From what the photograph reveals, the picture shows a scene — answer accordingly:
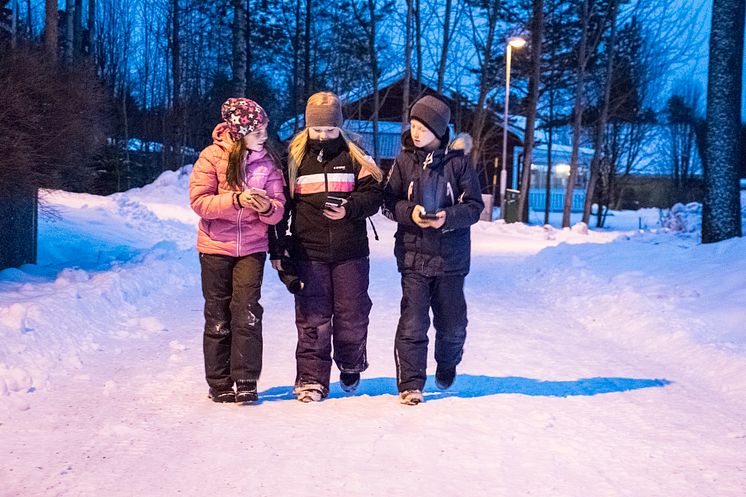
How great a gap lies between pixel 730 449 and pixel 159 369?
12.5 feet

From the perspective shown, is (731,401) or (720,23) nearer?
(731,401)

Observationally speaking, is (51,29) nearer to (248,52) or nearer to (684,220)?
(684,220)

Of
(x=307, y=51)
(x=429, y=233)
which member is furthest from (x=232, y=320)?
(x=307, y=51)

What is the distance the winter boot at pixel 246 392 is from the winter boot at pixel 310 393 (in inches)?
11.3

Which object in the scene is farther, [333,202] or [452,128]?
[452,128]

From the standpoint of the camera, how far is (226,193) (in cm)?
484

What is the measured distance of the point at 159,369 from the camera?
5.73 metres

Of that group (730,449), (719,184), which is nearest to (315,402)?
(730,449)

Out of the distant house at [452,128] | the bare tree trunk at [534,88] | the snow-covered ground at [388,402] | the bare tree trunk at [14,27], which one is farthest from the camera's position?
the distant house at [452,128]

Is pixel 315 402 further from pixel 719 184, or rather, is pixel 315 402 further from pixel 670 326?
pixel 719 184

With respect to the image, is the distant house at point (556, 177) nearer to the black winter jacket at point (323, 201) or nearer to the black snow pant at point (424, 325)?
the black snow pant at point (424, 325)

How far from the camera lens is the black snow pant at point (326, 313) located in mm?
5055

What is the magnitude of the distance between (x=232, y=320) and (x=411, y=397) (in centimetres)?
124

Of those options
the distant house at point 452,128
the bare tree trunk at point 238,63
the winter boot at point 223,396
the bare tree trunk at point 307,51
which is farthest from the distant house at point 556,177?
the winter boot at point 223,396
